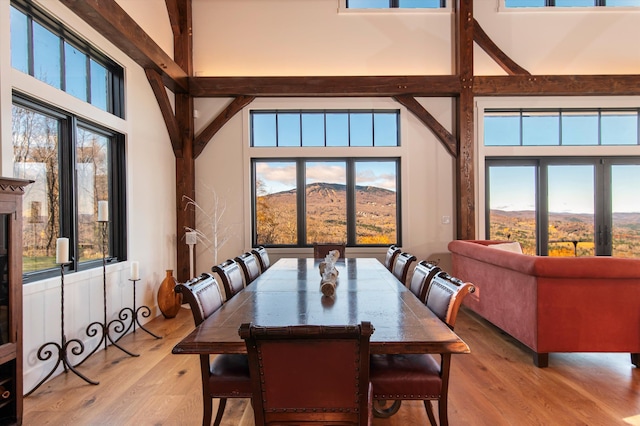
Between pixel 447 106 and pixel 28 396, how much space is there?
5.50 meters

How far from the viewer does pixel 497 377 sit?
259cm

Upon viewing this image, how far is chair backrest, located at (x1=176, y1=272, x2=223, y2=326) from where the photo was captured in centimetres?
168

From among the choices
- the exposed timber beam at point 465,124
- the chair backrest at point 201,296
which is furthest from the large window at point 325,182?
the chair backrest at point 201,296

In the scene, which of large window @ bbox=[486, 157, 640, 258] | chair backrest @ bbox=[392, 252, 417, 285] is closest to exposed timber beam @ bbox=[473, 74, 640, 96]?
large window @ bbox=[486, 157, 640, 258]

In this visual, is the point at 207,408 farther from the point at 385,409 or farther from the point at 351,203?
the point at 351,203

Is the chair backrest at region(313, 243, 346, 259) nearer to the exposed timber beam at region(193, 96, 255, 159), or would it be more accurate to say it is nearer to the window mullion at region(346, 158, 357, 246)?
the window mullion at region(346, 158, 357, 246)

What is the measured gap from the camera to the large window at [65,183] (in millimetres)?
2568

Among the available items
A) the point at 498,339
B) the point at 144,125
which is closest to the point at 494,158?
the point at 498,339

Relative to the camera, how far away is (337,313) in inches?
66.4

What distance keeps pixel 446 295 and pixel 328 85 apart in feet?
12.5

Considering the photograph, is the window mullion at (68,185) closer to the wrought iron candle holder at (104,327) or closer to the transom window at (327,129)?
the wrought iron candle holder at (104,327)

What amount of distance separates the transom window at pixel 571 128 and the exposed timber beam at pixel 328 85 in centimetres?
114

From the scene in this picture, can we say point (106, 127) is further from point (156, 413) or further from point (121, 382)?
point (156, 413)

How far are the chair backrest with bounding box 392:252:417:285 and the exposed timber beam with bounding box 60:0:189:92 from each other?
10.8 ft
